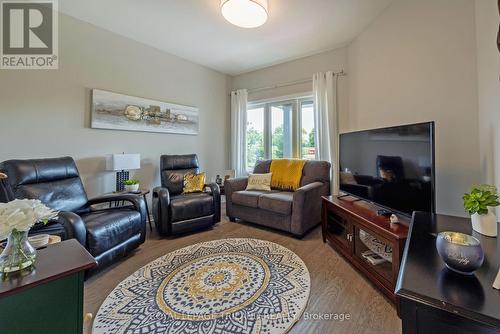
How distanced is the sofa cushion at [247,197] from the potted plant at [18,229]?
229cm

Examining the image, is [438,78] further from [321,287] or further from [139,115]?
[139,115]

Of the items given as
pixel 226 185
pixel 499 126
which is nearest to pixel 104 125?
pixel 226 185

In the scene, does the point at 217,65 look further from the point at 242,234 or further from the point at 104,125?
the point at 242,234

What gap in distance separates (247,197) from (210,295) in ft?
5.16

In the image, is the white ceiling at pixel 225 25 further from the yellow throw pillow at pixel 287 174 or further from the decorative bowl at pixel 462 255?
the decorative bowl at pixel 462 255

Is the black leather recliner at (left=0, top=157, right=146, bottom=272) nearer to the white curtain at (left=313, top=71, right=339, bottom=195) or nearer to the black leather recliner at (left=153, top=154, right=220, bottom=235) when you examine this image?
the black leather recliner at (left=153, top=154, right=220, bottom=235)

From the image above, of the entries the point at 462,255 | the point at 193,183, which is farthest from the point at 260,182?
the point at 462,255

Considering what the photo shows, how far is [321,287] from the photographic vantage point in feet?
5.71

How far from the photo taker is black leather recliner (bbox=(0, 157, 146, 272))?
178cm

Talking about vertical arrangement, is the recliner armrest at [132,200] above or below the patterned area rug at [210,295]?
above

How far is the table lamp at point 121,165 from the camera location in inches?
107

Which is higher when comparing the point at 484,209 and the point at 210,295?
the point at 484,209

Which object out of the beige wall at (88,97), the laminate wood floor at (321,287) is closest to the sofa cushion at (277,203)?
the laminate wood floor at (321,287)

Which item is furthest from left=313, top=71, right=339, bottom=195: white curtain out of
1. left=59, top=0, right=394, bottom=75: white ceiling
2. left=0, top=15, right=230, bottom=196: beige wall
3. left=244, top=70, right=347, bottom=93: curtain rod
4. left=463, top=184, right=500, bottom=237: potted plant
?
left=463, top=184, right=500, bottom=237: potted plant
